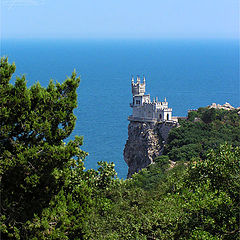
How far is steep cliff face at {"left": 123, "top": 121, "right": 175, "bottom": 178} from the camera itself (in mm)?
63400

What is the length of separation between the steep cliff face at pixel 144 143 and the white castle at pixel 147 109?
2.57 feet

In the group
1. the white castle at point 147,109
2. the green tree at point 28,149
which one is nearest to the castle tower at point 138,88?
the white castle at point 147,109

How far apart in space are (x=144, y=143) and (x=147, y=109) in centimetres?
447

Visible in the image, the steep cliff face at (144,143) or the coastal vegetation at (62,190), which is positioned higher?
the steep cliff face at (144,143)

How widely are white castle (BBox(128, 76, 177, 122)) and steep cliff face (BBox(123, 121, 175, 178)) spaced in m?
0.78

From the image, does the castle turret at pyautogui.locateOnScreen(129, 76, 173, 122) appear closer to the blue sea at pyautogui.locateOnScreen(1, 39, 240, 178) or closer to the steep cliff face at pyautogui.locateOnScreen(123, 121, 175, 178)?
the steep cliff face at pyautogui.locateOnScreen(123, 121, 175, 178)

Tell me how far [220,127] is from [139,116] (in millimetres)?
10259

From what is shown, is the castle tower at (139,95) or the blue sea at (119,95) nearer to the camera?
the castle tower at (139,95)

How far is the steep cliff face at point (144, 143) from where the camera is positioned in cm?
6340

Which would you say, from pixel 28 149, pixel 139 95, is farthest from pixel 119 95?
pixel 28 149

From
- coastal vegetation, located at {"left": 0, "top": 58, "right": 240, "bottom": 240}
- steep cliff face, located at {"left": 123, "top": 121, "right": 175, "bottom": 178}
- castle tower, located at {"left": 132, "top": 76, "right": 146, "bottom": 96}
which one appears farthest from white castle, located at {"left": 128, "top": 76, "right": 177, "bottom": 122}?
coastal vegetation, located at {"left": 0, "top": 58, "right": 240, "bottom": 240}

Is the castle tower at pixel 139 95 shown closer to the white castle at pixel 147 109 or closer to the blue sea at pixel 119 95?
the white castle at pixel 147 109

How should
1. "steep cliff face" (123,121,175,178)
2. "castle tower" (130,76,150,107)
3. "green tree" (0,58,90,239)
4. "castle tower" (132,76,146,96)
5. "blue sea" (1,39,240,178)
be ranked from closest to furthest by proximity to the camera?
"green tree" (0,58,90,239), "steep cliff face" (123,121,175,178), "castle tower" (132,76,146,96), "castle tower" (130,76,150,107), "blue sea" (1,39,240,178)

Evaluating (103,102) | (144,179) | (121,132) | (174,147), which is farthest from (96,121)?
(144,179)
